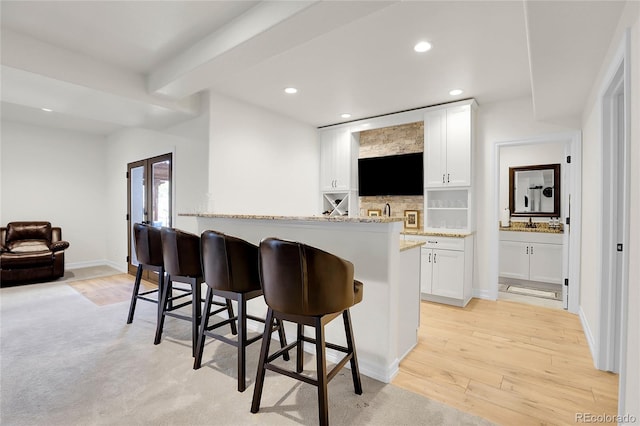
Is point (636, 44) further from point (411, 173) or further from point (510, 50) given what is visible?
point (411, 173)

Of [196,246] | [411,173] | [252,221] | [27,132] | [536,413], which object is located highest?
[27,132]

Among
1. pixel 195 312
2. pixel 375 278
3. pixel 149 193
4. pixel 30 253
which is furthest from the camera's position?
pixel 149 193

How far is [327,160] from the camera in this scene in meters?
5.48

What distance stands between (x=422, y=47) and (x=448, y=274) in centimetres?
260

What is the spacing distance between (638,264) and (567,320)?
2602 millimetres

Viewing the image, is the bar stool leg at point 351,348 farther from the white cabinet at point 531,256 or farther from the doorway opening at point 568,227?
the white cabinet at point 531,256

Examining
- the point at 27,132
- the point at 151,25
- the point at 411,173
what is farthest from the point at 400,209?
the point at 27,132

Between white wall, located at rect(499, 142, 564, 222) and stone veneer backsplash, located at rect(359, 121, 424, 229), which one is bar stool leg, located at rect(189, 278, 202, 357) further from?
white wall, located at rect(499, 142, 564, 222)

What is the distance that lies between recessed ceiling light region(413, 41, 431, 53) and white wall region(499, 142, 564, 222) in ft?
9.50

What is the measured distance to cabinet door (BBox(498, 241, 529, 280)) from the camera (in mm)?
5020

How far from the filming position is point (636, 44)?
4.83 ft

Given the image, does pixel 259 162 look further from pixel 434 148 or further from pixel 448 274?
pixel 448 274

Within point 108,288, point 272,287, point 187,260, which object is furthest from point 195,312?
point 108,288

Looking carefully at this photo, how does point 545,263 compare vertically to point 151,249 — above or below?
below
